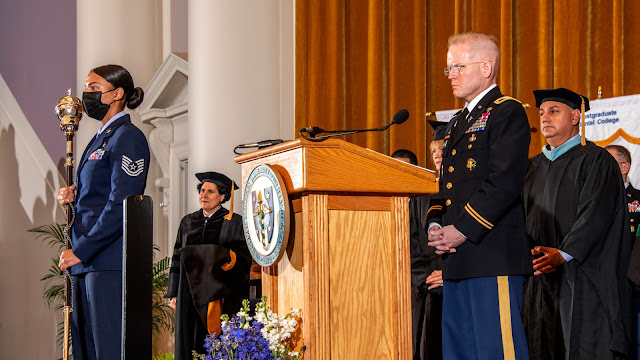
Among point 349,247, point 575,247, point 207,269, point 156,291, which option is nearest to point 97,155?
point 349,247

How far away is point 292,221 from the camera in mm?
2678

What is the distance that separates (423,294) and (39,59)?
4.98m

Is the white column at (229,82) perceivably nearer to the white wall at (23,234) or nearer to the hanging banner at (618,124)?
the white wall at (23,234)

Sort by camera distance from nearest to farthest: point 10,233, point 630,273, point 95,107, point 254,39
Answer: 1. point 95,107
2. point 630,273
3. point 254,39
4. point 10,233

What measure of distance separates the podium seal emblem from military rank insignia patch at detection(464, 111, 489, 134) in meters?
0.78

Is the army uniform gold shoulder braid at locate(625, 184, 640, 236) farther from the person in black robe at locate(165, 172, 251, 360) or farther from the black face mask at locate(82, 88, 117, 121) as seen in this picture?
the black face mask at locate(82, 88, 117, 121)

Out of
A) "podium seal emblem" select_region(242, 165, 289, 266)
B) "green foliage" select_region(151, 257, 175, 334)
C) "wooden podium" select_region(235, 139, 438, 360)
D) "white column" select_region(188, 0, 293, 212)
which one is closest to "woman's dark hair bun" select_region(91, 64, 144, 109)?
"podium seal emblem" select_region(242, 165, 289, 266)

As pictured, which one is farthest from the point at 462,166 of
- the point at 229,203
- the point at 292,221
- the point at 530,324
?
the point at 229,203

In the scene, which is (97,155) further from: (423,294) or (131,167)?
(423,294)

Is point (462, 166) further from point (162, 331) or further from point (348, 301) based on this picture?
point (162, 331)

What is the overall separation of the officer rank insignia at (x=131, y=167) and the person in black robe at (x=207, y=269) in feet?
5.14

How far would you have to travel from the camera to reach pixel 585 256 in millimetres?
3717

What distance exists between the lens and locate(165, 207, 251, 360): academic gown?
5.05 meters

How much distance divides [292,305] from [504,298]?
2.39 ft
